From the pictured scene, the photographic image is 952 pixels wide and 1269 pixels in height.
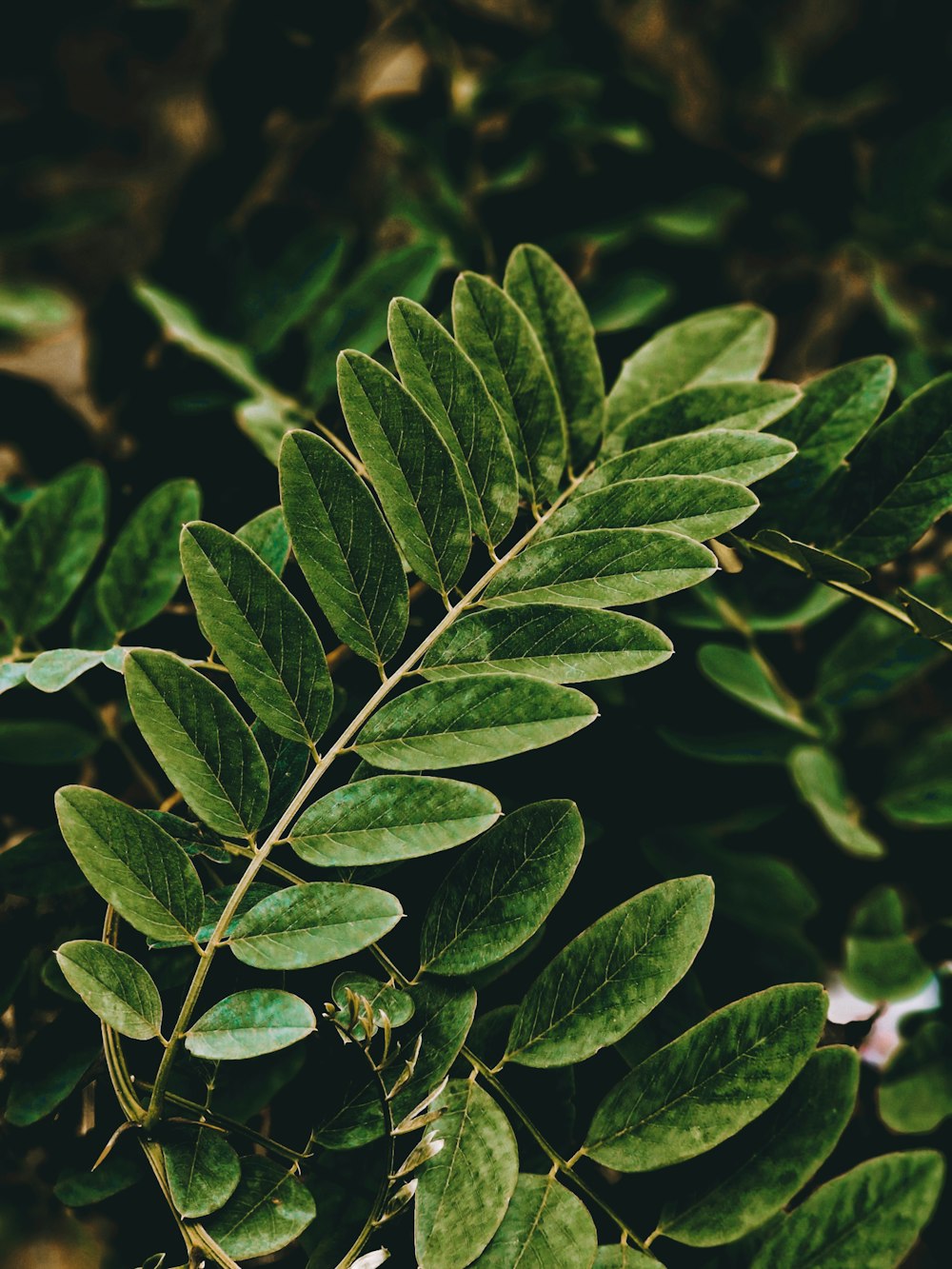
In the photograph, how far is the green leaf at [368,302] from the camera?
2.35 ft

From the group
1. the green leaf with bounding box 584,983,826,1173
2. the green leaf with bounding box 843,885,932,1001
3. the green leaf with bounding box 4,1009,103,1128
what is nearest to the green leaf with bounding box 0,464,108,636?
the green leaf with bounding box 4,1009,103,1128

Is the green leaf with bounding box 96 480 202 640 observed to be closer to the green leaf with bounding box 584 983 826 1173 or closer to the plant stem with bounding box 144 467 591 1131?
the plant stem with bounding box 144 467 591 1131

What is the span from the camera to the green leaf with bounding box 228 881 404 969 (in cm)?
36

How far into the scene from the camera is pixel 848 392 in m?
0.52

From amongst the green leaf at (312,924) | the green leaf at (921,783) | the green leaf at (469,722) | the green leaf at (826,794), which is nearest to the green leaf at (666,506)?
the green leaf at (469,722)

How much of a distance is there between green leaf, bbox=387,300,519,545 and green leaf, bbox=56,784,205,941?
0.71 feet

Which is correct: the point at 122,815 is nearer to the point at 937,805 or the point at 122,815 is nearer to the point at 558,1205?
the point at 558,1205

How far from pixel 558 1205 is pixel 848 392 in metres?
0.45

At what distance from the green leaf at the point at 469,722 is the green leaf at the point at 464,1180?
152mm

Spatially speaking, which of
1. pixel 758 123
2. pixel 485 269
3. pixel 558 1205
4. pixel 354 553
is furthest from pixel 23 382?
pixel 758 123

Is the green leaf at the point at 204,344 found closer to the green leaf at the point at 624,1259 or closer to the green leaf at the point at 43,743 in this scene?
the green leaf at the point at 43,743

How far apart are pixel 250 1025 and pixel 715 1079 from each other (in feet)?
0.66

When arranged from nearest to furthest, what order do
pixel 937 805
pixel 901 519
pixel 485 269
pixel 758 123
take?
pixel 901 519 < pixel 937 805 < pixel 485 269 < pixel 758 123

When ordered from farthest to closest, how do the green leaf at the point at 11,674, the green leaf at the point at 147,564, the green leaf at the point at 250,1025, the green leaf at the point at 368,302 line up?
the green leaf at the point at 368,302 < the green leaf at the point at 147,564 < the green leaf at the point at 11,674 < the green leaf at the point at 250,1025
